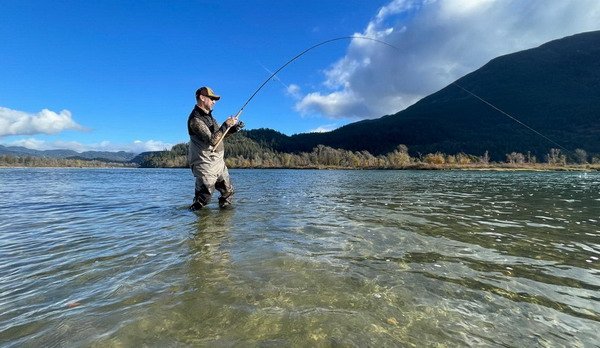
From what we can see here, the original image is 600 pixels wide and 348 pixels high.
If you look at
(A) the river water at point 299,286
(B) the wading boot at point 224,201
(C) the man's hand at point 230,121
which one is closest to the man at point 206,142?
(C) the man's hand at point 230,121

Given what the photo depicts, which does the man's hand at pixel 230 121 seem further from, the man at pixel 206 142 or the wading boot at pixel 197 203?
the wading boot at pixel 197 203

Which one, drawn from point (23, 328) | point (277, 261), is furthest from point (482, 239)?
point (23, 328)

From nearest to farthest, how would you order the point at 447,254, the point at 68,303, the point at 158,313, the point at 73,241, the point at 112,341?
the point at 112,341, the point at 158,313, the point at 68,303, the point at 447,254, the point at 73,241

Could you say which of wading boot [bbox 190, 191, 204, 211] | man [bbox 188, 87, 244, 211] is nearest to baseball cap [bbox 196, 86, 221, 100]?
man [bbox 188, 87, 244, 211]

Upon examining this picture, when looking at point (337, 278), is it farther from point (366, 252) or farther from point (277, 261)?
point (366, 252)

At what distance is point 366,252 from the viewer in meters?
6.32

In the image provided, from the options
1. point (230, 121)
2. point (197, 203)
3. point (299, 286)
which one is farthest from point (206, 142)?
point (299, 286)

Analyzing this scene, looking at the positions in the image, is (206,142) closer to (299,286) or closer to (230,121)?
(230,121)

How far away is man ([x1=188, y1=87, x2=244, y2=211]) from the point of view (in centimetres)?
1030

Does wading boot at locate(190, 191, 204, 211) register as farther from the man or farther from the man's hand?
the man's hand

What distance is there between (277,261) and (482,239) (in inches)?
198

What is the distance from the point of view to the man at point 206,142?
1030 cm

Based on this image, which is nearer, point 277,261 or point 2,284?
point 2,284

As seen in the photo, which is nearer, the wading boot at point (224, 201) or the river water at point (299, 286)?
the river water at point (299, 286)
